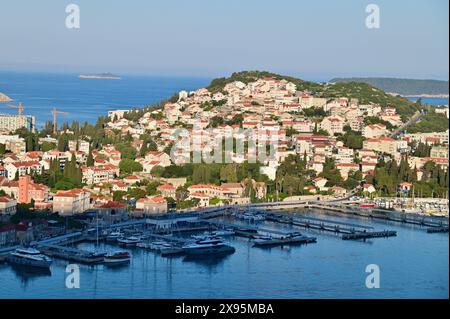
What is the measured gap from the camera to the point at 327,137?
56.1ft

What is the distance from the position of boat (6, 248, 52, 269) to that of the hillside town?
60 cm

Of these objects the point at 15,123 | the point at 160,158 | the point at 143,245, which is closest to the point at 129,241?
the point at 143,245

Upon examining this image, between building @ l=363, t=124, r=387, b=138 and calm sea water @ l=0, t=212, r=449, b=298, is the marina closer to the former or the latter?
calm sea water @ l=0, t=212, r=449, b=298

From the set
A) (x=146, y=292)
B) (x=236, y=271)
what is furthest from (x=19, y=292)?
(x=236, y=271)

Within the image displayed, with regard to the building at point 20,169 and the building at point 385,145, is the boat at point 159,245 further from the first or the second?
the building at point 385,145

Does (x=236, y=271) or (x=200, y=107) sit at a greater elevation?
(x=200, y=107)

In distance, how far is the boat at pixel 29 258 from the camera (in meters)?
8.75

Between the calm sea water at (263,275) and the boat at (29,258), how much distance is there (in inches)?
3.7

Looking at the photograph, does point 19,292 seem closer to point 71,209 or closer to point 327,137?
point 71,209

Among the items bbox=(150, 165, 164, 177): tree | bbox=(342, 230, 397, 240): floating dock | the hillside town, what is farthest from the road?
bbox=(342, 230, 397, 240): floating dock

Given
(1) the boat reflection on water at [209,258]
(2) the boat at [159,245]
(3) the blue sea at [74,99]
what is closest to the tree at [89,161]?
(2) the boat at [159,245]

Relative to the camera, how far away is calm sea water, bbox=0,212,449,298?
7.89 meters

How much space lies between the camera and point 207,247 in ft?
31.6
